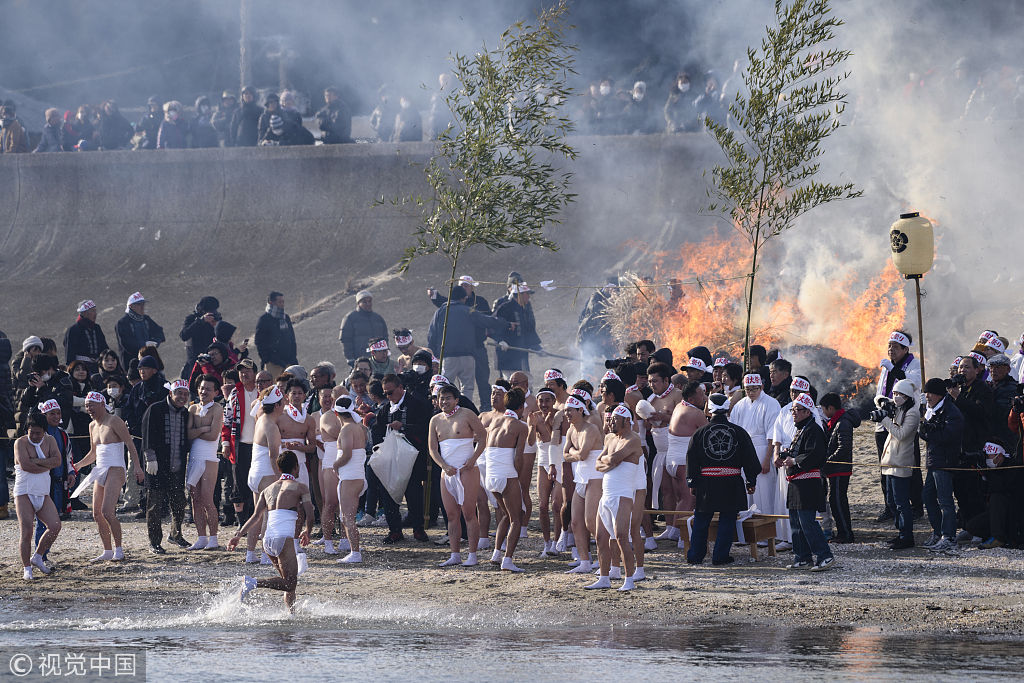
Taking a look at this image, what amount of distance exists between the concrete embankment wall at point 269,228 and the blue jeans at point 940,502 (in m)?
11.0

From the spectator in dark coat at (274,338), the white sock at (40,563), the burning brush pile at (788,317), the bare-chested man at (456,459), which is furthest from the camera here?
the burning brush pile at (788,317)

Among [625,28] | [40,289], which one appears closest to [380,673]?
[40,289]

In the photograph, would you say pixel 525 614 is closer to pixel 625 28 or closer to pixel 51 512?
pixel 51 512

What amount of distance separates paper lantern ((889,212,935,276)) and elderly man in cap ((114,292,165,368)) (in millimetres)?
9813

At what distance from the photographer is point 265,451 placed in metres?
13.7

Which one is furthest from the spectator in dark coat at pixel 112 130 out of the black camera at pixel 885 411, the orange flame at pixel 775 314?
the black camera at pixel 885 411

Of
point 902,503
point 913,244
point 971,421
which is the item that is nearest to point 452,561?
point 902,503

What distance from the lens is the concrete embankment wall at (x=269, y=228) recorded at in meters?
25.1

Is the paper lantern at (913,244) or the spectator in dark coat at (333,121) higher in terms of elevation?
the spectator in dark coat at (333,121)

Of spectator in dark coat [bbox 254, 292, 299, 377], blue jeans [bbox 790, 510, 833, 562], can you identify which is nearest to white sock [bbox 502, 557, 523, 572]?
blue jeans [bbox 790, 510, 833, 562]

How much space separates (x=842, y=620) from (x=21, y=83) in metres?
31.5

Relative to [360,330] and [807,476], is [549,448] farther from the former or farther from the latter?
[360,330]

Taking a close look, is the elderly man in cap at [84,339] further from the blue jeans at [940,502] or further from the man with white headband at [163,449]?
the blue jeans at [940,502]

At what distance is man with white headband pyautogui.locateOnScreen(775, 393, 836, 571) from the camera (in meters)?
12.3
